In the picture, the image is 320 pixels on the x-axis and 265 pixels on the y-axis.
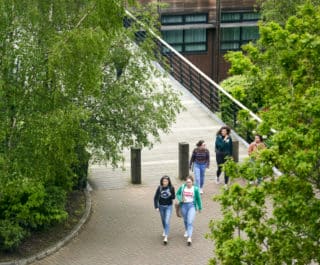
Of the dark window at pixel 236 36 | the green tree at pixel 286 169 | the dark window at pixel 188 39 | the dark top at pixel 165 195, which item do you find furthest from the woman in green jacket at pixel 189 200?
the dark window at pixel 236 36

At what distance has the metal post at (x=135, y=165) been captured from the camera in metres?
19.6

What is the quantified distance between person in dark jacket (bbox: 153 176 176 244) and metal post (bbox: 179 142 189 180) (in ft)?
11.5

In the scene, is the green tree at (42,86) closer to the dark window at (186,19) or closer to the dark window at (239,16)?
the dark window at (186,19)

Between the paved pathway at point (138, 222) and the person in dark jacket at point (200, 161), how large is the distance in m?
0.60

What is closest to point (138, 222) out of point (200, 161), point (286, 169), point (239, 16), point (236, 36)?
point (200, 161)

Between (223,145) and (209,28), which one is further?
(209,28)

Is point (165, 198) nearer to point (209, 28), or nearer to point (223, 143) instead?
point (223, 143)

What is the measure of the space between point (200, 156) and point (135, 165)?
6.18 feet

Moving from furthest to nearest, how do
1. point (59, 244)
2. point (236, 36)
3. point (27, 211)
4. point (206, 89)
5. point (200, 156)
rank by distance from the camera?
point (236, 36), point (206, 89), point (200, 156), point (59, 244), point (27, 211)

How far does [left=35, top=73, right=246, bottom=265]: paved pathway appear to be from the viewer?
53.4 feet

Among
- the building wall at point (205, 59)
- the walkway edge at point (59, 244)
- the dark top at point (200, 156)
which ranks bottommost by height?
the walkway edge at point (59, 244)

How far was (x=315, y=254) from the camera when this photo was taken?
439 inches

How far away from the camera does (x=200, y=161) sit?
18.7 metres

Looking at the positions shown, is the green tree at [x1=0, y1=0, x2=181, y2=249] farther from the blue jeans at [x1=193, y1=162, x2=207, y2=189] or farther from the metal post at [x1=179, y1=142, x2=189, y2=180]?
the metal post at [x1=179, y1=142, x2=189, y2=180]
